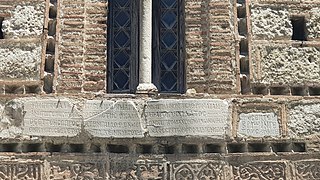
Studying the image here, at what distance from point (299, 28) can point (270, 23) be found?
290mm

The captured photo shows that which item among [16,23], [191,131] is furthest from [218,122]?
[16,23]

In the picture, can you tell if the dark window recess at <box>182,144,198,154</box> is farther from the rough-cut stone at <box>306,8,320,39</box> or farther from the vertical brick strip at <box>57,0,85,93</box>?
the rough-cut stone at <box>306,8,320,39</box>

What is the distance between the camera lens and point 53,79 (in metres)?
6.86

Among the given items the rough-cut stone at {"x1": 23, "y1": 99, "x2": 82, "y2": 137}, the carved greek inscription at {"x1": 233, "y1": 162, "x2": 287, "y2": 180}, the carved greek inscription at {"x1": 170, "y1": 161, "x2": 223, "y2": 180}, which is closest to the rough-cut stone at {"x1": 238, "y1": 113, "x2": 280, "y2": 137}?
the carved greek inscription at {"x1": 233, "y1": 162, "x2": 287, "y2": 180}

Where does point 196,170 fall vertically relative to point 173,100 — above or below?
below

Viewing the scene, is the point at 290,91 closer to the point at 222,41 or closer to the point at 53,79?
the point at 222,41

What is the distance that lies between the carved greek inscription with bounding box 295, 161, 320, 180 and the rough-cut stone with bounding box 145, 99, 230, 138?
680 mm

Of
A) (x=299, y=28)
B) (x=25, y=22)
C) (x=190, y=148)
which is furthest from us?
(x=299, y=28)

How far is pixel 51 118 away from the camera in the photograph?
664 centimetres

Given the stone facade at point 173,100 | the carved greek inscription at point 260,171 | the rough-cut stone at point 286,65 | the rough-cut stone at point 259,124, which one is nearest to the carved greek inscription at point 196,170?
the stone facade at point 173,100

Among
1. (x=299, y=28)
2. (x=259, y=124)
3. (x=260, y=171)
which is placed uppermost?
(x=299, y=28)

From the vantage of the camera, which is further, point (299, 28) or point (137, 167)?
point (299, 28)

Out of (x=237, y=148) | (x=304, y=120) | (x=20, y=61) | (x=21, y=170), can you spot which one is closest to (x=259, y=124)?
(x=237, y=148)

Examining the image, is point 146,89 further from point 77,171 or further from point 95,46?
point 77,171
